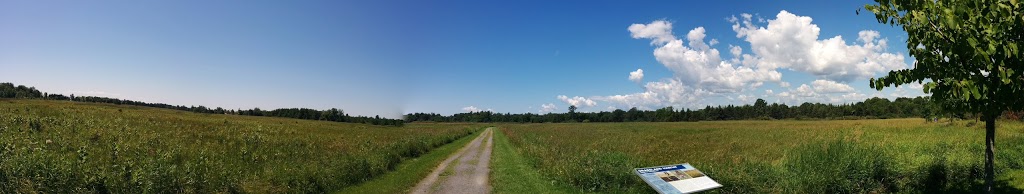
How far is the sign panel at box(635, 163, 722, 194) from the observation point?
955cm

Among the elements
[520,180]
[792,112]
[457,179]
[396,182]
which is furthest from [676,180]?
[792,112]

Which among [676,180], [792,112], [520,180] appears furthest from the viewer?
[792,112]

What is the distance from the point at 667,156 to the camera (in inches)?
803

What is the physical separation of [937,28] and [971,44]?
3.63 ft

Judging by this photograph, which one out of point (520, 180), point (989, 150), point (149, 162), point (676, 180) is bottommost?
point (520, 180)

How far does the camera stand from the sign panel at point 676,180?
376 inches

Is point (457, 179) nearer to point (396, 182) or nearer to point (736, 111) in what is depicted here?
point (396, 182)

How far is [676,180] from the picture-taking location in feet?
32.9

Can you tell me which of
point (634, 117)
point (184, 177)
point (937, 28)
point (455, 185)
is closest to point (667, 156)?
point (455, 185)

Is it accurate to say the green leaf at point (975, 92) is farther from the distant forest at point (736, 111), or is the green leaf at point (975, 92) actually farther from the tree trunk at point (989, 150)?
the distant forest at point (736, 111)

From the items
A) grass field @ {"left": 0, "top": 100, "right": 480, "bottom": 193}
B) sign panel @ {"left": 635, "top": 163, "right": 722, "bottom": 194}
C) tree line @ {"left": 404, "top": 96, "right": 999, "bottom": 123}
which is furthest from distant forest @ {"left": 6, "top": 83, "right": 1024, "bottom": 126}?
sign panel @ {"left": 635, "top": 163, "right": 722, "bottom": 194}

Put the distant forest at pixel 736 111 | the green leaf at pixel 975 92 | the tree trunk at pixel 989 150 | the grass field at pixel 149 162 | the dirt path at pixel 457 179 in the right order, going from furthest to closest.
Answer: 1. the distant forest at pixel 736 111
2. the dirt path at pixel 457 179
3. the grass field at pixel 149 162
4. the tree trunk at pixel 989 150
5. the green leaf at pixel 975 92

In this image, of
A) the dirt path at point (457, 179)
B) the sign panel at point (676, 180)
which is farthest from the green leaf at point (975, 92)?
the dirt path at point (457, 179)

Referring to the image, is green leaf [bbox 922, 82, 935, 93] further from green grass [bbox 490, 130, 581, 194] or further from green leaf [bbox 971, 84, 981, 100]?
green grass [bbox 490, 130, 581, 194]
